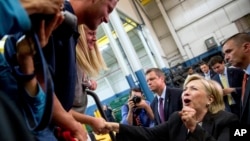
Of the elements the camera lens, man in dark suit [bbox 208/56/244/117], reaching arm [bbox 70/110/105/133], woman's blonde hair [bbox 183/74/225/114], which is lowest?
man in dark suit [bbox 208/56/244/117]

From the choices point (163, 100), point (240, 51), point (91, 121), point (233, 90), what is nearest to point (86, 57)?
point (91, 121)

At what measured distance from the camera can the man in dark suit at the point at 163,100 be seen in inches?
127

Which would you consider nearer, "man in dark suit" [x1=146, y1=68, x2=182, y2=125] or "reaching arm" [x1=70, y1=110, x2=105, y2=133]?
"reaching arm" [x1=70, y1=110, x2=105, y2=133]

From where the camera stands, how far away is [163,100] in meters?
3.42

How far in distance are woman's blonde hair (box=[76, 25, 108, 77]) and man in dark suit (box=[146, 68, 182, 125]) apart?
2105 millimetres

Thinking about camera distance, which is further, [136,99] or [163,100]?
[136,99]

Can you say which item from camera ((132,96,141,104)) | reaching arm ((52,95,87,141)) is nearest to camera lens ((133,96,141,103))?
camera ((132,96,141,104))

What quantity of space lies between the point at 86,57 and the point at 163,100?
7.69ft

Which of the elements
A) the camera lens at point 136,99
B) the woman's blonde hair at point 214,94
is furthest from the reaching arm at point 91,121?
the camera lens at point 136,99

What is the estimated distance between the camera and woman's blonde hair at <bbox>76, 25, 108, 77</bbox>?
3.91ft

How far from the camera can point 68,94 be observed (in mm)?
970

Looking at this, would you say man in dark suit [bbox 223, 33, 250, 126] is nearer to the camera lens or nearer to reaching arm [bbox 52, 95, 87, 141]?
the camera lens

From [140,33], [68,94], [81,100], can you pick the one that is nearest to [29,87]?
[68,94]

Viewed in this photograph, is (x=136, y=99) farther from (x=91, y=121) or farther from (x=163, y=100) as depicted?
(x=91, y=121)
